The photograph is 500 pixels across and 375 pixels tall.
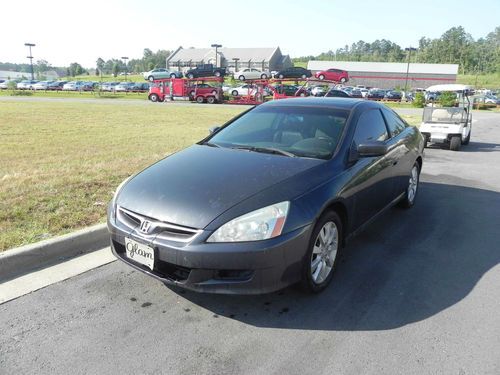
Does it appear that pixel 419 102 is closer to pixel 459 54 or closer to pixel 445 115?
pixel 445 115

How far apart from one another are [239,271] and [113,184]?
12.7 feet

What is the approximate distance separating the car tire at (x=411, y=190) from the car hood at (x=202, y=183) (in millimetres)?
2537

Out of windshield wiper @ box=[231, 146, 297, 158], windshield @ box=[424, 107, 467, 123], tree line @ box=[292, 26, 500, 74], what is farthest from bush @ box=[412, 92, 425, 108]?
tree line @ box=[292, 26, 500, 74]

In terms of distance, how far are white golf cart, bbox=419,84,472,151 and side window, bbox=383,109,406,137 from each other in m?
7.50

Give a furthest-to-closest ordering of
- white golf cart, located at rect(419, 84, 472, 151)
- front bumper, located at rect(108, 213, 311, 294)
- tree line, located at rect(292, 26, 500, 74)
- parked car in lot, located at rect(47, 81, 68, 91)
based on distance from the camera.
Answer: tree line, located at rect(292, 26, 500, 74), parked car in lot, located at rect(47, 81, 68, 91), white golf cart, located at rect(419, 84, 472, 151), front bumper, located at rect(108, 213, 311, 294)

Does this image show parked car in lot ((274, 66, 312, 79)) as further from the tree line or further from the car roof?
the tree line

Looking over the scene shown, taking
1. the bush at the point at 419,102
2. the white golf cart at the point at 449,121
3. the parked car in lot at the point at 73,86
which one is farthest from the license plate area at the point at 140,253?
the parked car in lot at the point at 73,86

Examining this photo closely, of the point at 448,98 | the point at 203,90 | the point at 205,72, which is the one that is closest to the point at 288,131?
the point at 448,98

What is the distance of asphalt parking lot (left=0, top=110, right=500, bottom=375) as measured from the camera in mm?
2588

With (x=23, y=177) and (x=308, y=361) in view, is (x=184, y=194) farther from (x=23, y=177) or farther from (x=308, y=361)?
(x=23, y=177)

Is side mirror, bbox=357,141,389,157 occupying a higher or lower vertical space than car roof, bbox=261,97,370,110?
lower

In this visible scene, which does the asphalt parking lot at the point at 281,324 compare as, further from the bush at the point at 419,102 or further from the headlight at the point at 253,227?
the bush at the point at 419,102

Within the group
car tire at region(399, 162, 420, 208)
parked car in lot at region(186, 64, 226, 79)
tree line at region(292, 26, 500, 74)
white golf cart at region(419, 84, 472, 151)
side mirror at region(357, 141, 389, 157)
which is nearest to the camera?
side mirror at region(357, 141, 389, 157)

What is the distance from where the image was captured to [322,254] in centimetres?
340
